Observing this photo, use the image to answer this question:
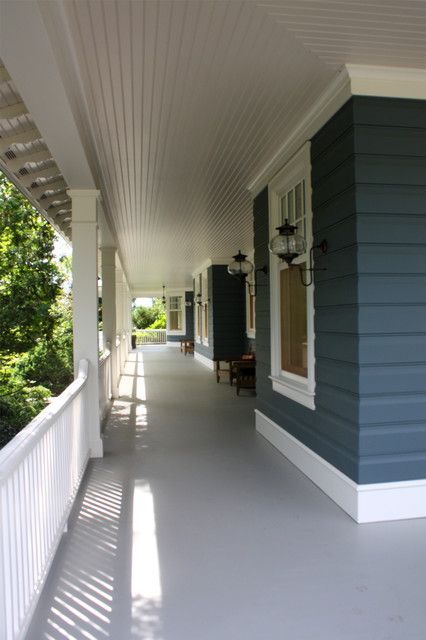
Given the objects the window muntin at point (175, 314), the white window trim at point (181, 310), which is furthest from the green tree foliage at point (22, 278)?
the window muntin at point (175, 314)

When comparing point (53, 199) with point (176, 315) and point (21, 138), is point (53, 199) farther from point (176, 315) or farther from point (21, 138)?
point (176, 315)

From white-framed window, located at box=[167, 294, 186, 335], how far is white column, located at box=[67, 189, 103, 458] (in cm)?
1601

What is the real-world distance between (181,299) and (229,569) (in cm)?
1862

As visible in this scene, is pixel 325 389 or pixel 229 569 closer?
pixel 229 569

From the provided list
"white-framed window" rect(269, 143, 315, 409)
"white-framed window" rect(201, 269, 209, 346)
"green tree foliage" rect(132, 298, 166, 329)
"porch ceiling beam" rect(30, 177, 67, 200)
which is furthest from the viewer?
"green tree foliage" rect(132, 298, 166, 329)

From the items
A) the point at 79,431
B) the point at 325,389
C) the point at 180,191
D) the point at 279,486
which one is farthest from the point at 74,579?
the point at 180,191

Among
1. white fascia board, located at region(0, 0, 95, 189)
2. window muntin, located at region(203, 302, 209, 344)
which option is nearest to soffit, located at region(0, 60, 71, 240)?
white fascia board, located at region(0, 0, 95, 189)

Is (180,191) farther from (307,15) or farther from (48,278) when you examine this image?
(48,278)

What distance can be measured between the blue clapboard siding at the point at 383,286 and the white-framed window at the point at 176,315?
1771 cm

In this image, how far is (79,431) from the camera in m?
3.80

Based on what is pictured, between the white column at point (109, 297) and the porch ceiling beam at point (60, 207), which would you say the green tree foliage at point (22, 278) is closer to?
the white column at point (109, 297)

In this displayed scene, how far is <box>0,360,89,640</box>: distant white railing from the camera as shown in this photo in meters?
1.63

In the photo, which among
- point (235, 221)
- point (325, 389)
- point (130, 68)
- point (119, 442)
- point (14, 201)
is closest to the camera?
point (130, 68)

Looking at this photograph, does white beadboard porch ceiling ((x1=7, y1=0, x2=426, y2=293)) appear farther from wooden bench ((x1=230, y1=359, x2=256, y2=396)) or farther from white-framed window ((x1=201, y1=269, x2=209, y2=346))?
white-framed window ((x1=201, y1=269, x2=209, y2=346))
